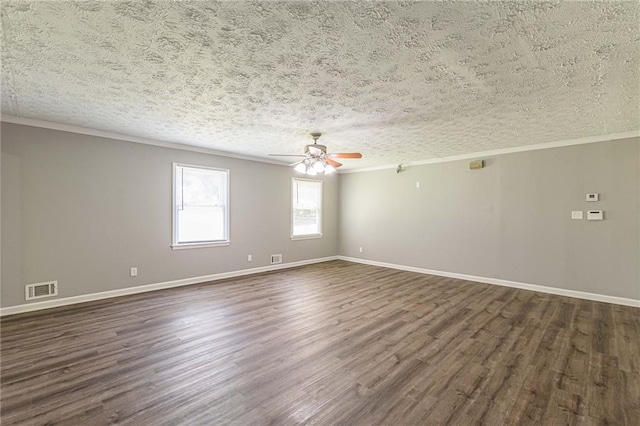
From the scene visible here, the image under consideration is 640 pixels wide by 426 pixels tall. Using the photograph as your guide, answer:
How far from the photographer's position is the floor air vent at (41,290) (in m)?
3.59

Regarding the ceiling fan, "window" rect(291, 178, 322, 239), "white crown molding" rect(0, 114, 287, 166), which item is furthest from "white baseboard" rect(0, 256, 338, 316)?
the ceiling fan

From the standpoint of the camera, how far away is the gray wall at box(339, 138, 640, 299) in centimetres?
405

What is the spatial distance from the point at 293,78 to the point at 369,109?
1.07 m

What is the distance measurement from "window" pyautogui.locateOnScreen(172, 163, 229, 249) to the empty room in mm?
38

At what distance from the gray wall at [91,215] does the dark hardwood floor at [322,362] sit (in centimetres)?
53

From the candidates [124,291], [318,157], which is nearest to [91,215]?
[124,291]

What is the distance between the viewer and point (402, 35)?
1.83 meters

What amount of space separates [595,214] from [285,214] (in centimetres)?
559

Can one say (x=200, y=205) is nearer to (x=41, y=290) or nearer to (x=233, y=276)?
(x=233, y=276)

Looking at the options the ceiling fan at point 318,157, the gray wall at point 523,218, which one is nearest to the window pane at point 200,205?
the ceiling fan at point 318,157

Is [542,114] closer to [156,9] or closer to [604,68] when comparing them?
[604,68]

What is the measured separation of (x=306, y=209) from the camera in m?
7.07

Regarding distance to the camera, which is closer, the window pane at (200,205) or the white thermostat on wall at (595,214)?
the white thermostat on wall at (595,214)

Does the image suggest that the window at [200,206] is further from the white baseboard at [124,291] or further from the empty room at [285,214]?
the white baseboard at [124,291]
